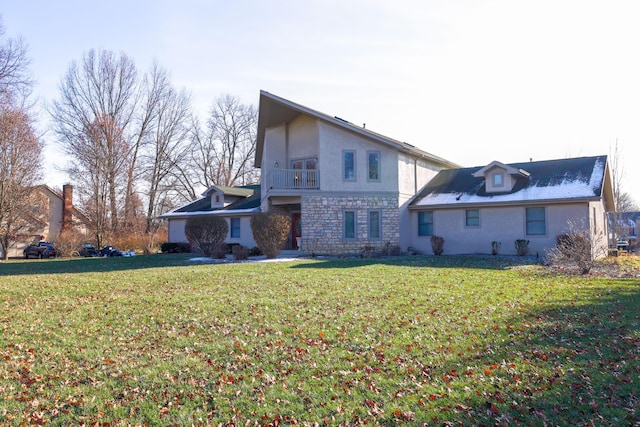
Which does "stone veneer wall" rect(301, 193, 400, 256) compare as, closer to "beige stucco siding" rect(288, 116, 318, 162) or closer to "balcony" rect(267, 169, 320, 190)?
"balcony" rect(267, 169, 320, 190)

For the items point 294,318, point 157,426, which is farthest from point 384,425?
point 294,318

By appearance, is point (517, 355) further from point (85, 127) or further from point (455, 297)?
point (85, 127)

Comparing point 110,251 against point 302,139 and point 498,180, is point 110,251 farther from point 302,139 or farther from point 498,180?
point 498,180

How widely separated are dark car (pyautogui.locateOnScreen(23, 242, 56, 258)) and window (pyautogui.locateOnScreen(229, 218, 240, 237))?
1258 centimetres

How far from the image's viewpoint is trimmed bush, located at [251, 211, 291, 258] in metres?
Result: 18.9

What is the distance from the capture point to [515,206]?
69.1 ft

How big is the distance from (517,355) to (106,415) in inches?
185

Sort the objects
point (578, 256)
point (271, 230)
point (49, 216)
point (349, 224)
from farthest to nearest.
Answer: point (49, 216), point (349, 224), point (271, 230), point (578, 256)

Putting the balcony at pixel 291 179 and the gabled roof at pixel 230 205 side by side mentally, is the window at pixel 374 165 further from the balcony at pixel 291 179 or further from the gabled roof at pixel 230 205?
the gabled roof at pixel 230 205

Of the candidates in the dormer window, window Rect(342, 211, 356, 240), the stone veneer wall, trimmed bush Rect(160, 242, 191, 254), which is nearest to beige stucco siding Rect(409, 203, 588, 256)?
the dormer window

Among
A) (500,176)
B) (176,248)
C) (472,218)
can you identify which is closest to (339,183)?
(472,218)

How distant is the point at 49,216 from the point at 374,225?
27067 millimetres

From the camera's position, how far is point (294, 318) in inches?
312

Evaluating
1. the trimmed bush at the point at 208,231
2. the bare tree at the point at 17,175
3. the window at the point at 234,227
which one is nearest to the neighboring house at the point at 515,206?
the trimmed bush at the point at 208,231
